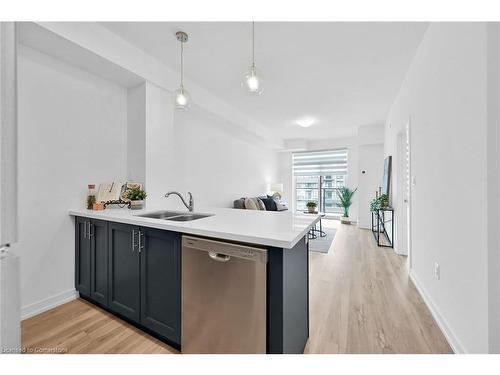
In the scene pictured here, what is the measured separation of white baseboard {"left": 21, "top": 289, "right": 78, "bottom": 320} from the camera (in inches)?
71.9

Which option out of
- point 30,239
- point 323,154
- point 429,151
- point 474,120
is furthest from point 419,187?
point 323,154

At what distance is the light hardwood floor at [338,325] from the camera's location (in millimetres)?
1478

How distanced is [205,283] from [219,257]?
19 centimetres

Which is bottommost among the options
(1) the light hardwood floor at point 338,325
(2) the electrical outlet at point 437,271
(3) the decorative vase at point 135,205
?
(1) the light hardwood floor at point 338,325

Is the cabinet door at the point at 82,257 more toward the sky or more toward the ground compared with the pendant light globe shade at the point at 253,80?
more toward the ground

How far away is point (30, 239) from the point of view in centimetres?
188

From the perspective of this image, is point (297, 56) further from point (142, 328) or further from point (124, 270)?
point (142, 328)

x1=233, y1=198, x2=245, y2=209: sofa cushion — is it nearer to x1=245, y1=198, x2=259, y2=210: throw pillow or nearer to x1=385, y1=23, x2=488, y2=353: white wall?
x1=245, y1=198, x2=259, y2=210: throw pillow

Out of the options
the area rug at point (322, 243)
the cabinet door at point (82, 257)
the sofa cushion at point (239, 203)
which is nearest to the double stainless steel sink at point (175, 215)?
the cabinet door at point (82, 257)

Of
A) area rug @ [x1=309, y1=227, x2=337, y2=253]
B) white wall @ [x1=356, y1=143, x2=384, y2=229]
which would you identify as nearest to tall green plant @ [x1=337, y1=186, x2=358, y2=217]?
white wall @ [x1=356, y1=143, x2=384, y2=229]

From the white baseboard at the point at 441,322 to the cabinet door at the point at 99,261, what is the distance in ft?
8.54

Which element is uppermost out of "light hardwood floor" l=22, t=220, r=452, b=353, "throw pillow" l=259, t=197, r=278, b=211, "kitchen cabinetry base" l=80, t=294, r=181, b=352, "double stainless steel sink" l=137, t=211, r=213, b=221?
"double stainless steel sink" l=137, t=211, r=213, b=221

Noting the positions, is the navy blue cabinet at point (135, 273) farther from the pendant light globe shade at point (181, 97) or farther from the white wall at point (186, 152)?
the pendant light globe shade at point (181, 97)

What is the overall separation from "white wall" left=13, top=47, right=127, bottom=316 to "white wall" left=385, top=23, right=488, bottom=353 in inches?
123
